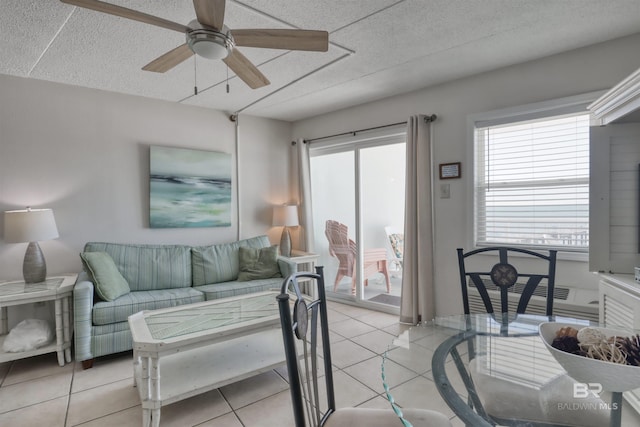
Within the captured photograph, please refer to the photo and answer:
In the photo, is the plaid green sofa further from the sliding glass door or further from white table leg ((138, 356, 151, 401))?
white table leg ((138, 356, 151, 401))

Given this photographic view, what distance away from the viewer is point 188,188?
151 inches

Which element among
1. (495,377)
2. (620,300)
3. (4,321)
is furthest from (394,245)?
(4,321)

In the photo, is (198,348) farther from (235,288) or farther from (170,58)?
(170,58)

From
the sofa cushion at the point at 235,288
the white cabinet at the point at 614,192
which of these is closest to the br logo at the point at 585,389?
the white cabinet at the point at 614,192

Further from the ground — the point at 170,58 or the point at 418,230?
the point at 170,58

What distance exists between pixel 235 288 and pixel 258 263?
49 centimetres

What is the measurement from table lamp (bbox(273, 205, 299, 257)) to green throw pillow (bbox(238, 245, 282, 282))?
1.59ft

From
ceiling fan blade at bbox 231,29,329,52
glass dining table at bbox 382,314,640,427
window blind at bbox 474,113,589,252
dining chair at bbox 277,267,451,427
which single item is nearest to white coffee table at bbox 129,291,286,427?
dining chair at bbox 277,267,451,427

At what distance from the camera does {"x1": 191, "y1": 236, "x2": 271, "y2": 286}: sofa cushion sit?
3562 millimetres

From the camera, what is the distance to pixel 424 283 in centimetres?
334

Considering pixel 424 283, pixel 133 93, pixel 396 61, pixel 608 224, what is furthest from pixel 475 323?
pixel 133 93

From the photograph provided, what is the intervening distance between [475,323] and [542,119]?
1.96 metres

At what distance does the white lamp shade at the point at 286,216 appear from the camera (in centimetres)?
433

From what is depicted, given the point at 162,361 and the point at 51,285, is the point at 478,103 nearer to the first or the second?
the point at 162,361
